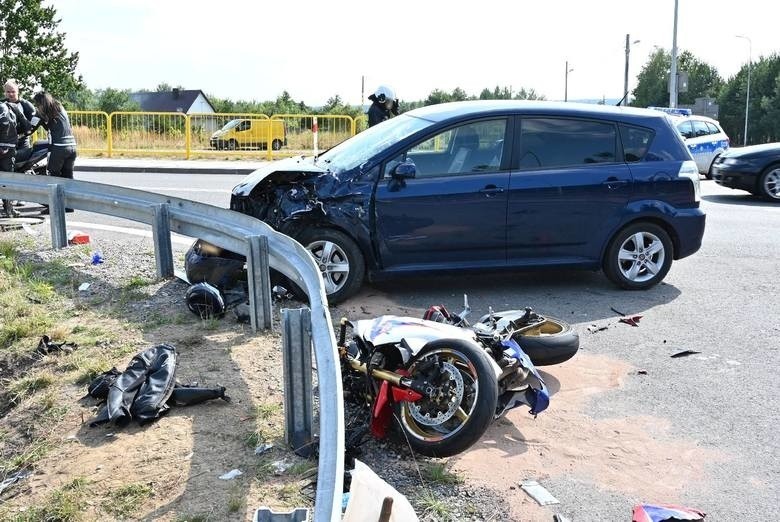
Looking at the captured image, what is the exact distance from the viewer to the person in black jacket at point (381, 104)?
452 inches

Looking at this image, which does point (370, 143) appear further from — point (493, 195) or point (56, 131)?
point (56, 131)

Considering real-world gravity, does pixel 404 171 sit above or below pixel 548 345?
above

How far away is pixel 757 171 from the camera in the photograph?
15031 millimetres

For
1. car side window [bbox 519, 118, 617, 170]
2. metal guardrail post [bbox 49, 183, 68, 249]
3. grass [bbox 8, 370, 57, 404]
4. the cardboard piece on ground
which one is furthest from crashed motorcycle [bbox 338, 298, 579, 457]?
metal guardrail post [bbox 49, 183, 68, 249]

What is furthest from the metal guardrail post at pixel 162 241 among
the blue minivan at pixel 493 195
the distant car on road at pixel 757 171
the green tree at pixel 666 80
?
the green tree at pixel 666 80

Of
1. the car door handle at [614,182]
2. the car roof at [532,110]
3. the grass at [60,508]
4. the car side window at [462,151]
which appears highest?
the car roof at [532,110]

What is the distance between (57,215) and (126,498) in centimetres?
577

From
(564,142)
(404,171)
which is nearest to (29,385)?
(404,171)

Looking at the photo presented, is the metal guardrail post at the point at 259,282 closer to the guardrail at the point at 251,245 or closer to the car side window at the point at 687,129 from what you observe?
the guardrail at the point at 251,245

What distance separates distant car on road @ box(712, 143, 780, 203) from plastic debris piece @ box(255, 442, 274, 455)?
13515 mm

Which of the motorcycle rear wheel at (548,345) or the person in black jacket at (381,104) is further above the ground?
the person in black jacket at (381,104)

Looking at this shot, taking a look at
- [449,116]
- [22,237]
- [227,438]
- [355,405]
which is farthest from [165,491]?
[22,237]

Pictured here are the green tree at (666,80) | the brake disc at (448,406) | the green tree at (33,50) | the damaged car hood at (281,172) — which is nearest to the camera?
the brake disc at (448,406)

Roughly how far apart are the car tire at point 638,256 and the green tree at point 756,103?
5760 cm
